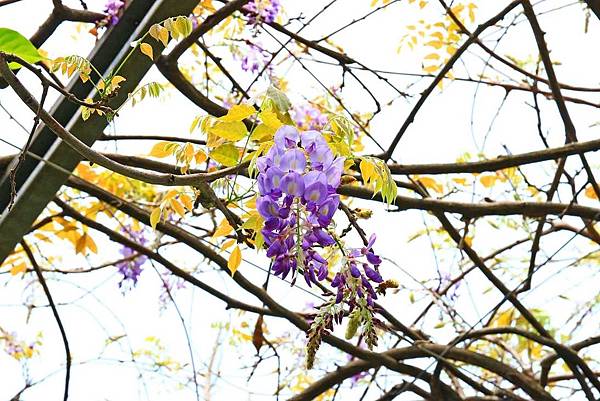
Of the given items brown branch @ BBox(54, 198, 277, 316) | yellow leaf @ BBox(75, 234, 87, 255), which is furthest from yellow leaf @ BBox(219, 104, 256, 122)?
yellow leaf @ BBox(75, 234, 87, 255)

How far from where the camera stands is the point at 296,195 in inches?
21.9

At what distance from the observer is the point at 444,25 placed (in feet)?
5.98

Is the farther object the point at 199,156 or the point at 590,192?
the point at 590,192

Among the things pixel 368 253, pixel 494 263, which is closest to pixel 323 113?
pixel 494 263

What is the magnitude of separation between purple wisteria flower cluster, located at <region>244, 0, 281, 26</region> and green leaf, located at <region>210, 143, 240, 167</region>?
83cm

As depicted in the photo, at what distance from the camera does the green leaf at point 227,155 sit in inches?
25.3

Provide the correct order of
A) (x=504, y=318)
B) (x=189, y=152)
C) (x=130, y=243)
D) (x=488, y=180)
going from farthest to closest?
(x=504, y=318), (x=488, y=180), (x=130, y=243), (x=189, y=152)

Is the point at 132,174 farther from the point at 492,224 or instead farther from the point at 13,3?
the point at 492,224

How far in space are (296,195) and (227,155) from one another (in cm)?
11

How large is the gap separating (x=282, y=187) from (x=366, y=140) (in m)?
1.59

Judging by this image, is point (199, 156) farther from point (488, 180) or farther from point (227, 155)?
point (488, 180)

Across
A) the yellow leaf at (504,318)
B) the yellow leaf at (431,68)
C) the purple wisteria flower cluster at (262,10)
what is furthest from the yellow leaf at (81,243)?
the yellow leaf at (504,318)

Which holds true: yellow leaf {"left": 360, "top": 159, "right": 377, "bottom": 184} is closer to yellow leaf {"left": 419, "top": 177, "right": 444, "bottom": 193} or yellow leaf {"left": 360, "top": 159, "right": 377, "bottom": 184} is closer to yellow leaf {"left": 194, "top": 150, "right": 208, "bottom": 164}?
yellow leaf {"left": 194, "top": 150, "right": 208, "bottom": 164}

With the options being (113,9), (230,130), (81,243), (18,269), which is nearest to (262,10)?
(113,9)
